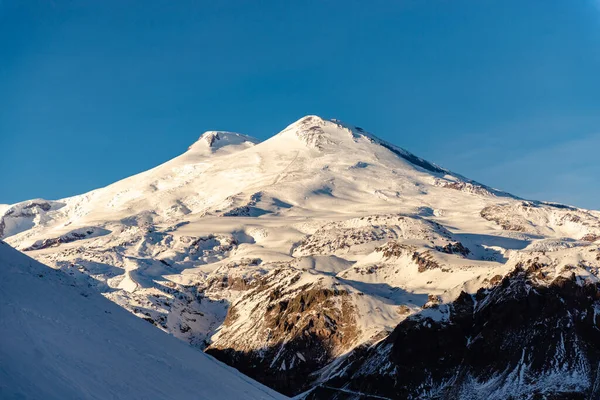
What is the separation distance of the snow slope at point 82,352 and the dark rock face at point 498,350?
208 ft

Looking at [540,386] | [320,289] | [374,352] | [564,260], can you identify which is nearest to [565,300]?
[564,260]

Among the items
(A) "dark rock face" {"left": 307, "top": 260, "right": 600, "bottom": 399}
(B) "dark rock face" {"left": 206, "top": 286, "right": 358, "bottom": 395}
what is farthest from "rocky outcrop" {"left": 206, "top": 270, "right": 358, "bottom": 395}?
(A) "dark rock face" {"left": 307, "top": 260, "right": 600, "bottom": 399}

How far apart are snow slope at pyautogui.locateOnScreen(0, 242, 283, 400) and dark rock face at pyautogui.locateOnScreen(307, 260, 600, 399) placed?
63.5 metres

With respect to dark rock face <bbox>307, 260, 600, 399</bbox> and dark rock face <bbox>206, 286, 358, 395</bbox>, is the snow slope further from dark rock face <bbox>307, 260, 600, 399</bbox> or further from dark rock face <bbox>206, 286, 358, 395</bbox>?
dark rock face <bbox>206, 286, 358, 395</bbox>

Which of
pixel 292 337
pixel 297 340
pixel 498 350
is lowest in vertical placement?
pixel 297 340

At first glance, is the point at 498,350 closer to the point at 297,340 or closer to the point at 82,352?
the point at 297,340

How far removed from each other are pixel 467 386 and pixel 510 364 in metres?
7.52

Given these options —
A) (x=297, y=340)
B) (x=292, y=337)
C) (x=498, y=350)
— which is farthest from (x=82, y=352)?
(x=292, y=337)

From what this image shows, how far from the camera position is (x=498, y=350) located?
12238 cm

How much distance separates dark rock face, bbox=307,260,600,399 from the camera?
377 ft

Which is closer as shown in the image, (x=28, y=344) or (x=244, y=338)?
(x=28, y=344)

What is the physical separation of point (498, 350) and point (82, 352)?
3541 inches

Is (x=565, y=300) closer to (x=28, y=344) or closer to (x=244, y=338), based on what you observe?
(x=244, y=338)

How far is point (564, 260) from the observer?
13788 cm
